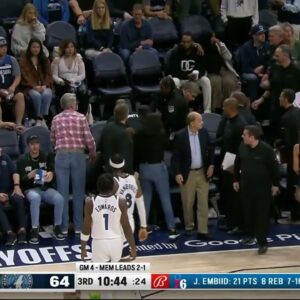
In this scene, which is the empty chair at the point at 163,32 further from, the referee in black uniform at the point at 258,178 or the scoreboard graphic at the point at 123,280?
the scoreboard graphic at the point at 123,280

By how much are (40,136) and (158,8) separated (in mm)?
4139

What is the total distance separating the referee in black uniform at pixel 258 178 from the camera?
13.3m

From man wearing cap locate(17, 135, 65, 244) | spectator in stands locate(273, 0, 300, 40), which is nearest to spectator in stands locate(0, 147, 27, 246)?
man wearing cap locate(17, 135, 65, 244)

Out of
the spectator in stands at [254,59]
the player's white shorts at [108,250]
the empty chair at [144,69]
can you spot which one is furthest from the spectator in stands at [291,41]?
the player's white shorts at [108,250]

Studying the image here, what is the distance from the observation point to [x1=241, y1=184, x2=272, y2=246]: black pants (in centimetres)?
1338

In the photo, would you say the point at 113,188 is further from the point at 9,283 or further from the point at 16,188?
the point at 16,188

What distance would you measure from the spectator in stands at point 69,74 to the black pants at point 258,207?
3349 mm

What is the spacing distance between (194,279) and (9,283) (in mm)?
1678

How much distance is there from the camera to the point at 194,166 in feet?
46.3

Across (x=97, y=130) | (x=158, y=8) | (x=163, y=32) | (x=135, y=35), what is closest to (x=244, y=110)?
(x=97, y=130)

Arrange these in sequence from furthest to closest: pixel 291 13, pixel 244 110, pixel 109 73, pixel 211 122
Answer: pixel 291 13 < pixel 109 73 < pixel 211 122 < pixel 244 110

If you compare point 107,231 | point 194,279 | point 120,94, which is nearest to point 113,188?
point 107,231

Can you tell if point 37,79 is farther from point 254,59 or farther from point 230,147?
point 254,59

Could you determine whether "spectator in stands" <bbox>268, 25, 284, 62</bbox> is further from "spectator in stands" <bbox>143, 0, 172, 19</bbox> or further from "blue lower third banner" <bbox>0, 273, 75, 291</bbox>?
"blue lower third banner" <bbox>0, 273, 75, 291</bbox>
